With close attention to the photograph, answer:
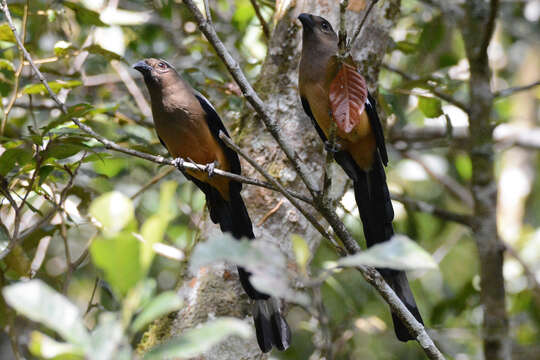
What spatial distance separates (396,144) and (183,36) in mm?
2116

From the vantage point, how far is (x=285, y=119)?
3.48 metres

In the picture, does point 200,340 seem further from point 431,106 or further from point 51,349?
point 431,106

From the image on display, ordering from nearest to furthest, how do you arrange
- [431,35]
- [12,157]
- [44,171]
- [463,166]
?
[12,157] < [44,171] < [431,35] < [463,166]

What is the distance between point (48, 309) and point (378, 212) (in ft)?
7.74

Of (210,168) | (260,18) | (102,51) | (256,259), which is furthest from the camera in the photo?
(260,18)

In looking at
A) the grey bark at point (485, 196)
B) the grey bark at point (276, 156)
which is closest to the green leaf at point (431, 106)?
the grey bark at point (276, 156)

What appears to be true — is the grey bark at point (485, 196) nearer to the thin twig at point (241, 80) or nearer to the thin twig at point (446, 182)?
the thin twig at point (446, 182)

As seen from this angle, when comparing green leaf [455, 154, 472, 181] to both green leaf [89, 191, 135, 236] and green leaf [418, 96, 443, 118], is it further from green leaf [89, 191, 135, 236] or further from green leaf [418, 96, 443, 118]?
green leaf [89, 191, 135, 236]

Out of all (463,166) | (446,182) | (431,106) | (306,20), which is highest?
(306,20)

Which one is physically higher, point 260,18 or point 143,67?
point 260,18

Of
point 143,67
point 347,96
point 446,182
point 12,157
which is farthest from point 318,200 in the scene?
point 446,182

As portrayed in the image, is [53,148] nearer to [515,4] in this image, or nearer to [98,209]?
[98,209]

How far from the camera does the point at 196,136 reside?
11.8ft

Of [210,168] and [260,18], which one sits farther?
[260,18]
